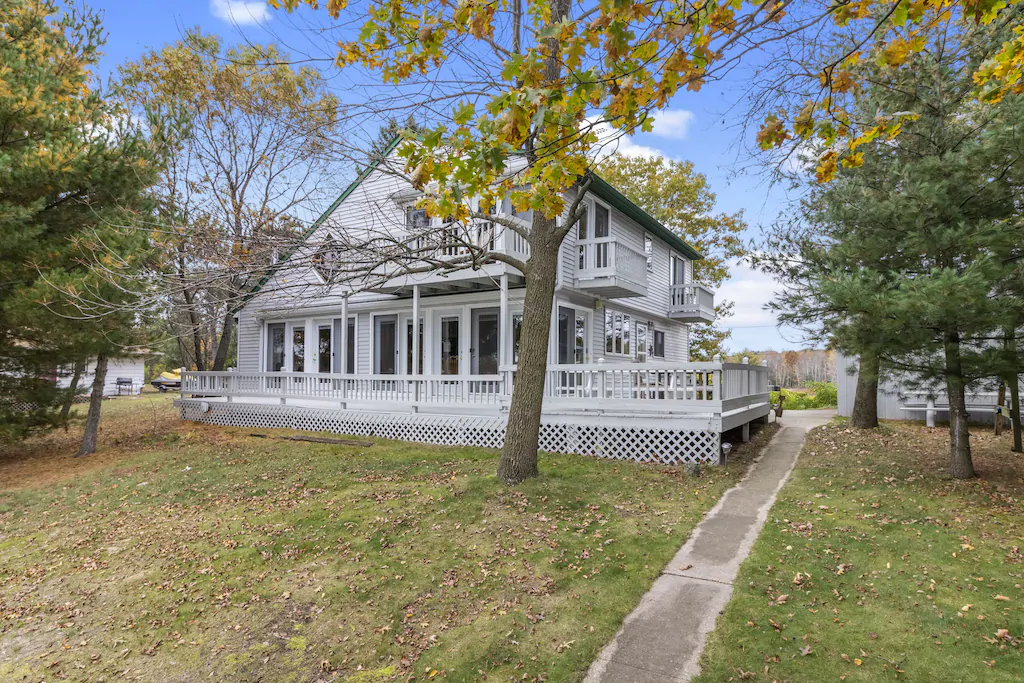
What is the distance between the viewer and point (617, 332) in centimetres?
1728

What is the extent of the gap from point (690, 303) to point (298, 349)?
13998 mm

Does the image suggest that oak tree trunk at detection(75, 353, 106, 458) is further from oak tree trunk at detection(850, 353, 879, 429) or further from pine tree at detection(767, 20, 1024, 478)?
oak tree trunk at detection(850, 353, 879, 429)

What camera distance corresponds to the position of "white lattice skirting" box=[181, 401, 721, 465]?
10258 mm

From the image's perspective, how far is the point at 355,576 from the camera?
18.8ft

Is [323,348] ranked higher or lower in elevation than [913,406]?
higher

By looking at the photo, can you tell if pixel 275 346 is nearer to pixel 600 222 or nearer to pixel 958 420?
pixel 600 222

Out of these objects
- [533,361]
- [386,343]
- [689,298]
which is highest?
[689,298]

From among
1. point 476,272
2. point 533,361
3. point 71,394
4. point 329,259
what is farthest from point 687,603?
point 71,394

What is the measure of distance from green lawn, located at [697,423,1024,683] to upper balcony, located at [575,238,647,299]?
7247 millimetres

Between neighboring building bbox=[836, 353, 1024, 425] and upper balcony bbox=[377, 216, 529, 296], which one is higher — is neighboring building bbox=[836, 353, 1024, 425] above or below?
below

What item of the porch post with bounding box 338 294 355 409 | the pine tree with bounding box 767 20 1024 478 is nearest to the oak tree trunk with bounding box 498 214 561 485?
the pine tree with bounding box 767 20 1024 478

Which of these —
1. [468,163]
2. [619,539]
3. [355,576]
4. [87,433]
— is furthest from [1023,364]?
[87,433]

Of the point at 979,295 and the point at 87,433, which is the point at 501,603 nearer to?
the point at 979,295

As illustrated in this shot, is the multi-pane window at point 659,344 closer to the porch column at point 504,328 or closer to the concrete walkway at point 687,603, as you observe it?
the porch column at point 504,328
